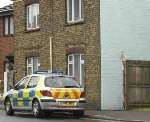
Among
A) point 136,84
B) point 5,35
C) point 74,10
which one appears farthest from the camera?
point 5,35

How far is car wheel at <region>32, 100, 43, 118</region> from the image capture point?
23203mm

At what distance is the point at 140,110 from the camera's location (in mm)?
27188

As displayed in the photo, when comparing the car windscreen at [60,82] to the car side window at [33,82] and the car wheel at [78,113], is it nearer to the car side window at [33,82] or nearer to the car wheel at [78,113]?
the car side window at [33,82]

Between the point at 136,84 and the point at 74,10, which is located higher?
the point at 74,10

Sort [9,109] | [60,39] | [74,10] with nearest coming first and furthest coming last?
1. [9,109]
2. [74,10]
3. [60,39]

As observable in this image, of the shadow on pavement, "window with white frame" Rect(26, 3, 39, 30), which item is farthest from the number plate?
"window with white frame" Rect(26, 3, 39, 30)

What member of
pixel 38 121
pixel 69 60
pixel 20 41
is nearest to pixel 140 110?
pixel 69 60

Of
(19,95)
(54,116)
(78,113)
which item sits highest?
(19,95)

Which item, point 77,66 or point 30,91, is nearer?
point 30,91

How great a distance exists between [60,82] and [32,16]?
10.9m

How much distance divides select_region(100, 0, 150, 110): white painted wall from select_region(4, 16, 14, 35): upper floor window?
17574 millimetres

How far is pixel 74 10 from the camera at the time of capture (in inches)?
1182

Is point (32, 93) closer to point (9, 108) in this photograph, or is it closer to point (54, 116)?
point (54, 116)

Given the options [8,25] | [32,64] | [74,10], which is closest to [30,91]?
[74,10]
